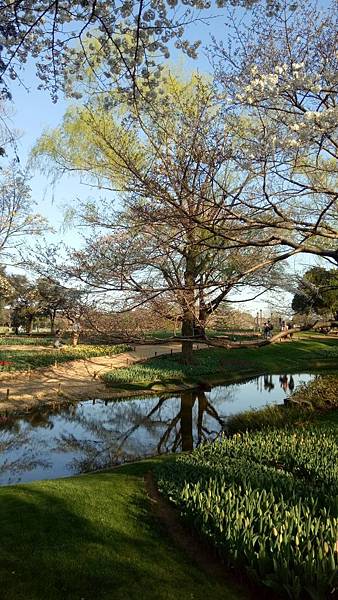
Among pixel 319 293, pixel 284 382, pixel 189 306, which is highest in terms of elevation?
pixel 319 293

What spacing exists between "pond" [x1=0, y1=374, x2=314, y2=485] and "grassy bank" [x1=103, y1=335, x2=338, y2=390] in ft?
4.81

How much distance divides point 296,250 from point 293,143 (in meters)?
1.53

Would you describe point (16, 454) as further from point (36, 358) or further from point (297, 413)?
point (36, 358)

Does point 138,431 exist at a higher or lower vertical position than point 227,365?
lower

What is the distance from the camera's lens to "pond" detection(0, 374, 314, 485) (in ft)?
32.0

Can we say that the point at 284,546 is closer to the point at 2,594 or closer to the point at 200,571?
the point at 200,571

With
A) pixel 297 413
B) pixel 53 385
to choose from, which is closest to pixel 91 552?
pixel 297 413

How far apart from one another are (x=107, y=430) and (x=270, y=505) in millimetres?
8636

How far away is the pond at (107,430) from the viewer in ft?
32.0

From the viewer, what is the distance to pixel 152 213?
6.04m

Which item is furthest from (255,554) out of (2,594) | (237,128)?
(237,128)

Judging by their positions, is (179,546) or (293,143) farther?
(293,143)

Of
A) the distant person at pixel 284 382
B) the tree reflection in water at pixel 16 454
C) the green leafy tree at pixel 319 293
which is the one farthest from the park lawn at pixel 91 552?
the distant person at pixel 284 382

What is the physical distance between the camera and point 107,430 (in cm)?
1250
